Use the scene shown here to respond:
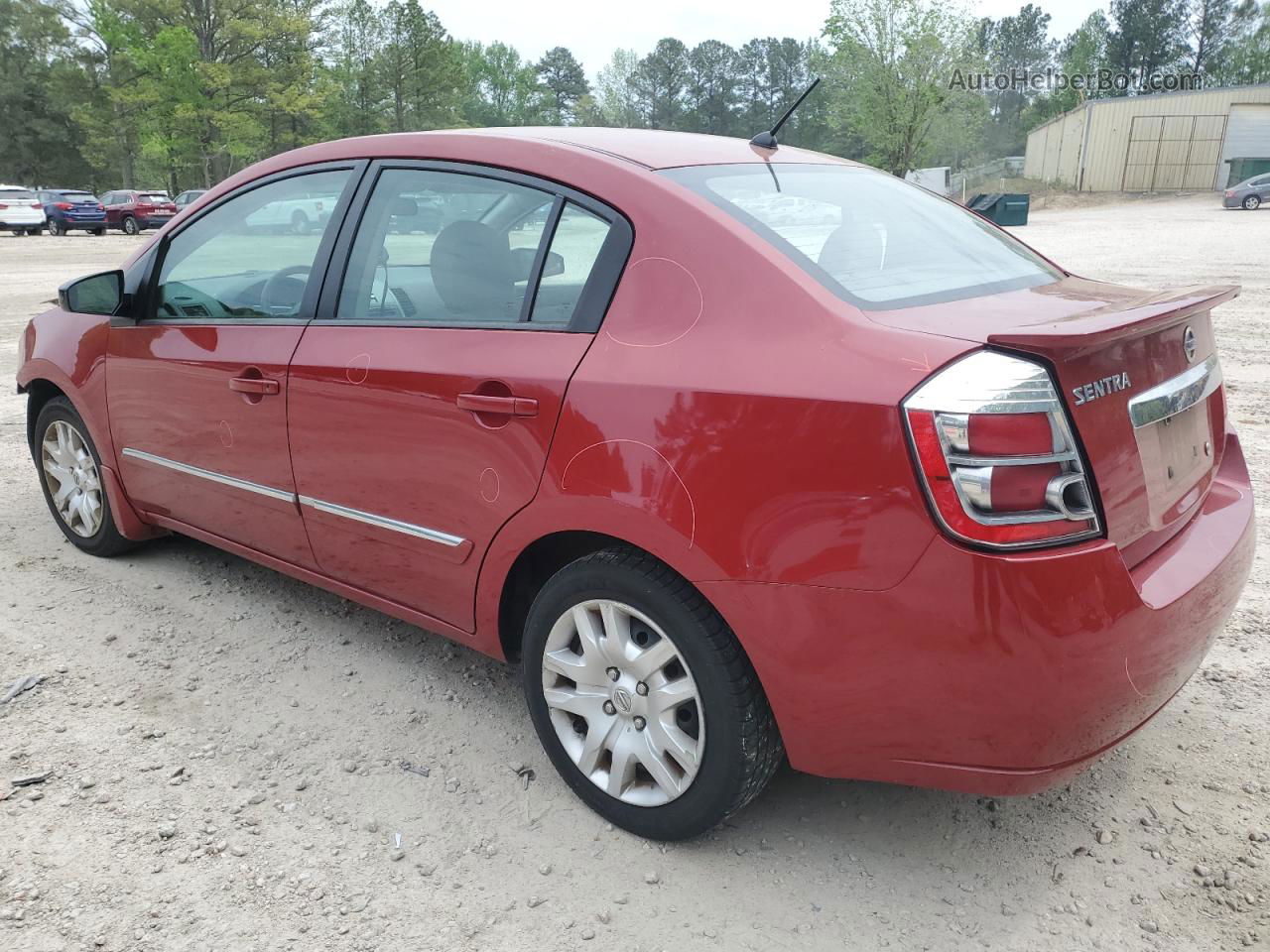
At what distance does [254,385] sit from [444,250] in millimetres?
826

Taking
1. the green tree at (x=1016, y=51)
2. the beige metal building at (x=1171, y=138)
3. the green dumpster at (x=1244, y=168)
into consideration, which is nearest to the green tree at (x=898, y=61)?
the beige metal building at (x=1171, y=138)

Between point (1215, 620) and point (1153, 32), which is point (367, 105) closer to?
point (1215, 620)

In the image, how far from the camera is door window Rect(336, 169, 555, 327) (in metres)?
2.63

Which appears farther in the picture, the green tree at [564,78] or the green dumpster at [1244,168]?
the green tree at [564,78]

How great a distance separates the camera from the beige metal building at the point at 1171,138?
149ft

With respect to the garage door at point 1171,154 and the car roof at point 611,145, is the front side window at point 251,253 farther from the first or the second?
the garage door at point 1171,154

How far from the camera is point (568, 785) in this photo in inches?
104

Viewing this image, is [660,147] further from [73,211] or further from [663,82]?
[663,82]

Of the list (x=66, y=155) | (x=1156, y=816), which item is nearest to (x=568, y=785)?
(x=1156, y=816)

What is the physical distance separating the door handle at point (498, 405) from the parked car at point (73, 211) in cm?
3527

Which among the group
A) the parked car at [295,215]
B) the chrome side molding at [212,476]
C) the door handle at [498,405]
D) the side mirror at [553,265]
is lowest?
the chrome side molding at [212,476]

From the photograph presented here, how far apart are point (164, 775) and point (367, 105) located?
57703 millimetres

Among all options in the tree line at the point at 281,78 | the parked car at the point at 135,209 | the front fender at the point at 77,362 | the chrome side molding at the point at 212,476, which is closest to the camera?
the chrome side molding at the point at 212,476

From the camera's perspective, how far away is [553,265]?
2531mm
